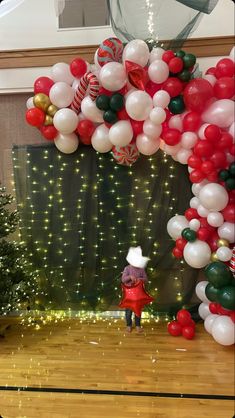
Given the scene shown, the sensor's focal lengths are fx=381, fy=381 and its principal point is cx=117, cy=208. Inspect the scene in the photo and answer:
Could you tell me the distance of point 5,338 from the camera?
390 cm

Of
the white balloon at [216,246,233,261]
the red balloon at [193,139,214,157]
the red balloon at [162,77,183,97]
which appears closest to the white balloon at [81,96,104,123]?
the red balloon at [162,77,183,97]

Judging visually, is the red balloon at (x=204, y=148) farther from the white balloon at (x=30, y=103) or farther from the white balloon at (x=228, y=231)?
the white balloon at (x=30, y=103)

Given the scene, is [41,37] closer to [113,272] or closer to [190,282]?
Answer: [113,272]

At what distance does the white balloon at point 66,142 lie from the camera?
3908 mm

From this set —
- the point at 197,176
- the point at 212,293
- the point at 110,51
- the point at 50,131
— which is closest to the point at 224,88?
the point at 197,176

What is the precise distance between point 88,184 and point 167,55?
1.57 m

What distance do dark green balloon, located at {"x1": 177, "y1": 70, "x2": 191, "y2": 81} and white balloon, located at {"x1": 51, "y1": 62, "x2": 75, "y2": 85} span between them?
108cm

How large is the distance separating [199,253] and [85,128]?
1.64 meters

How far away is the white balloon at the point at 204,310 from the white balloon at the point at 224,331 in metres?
0.41

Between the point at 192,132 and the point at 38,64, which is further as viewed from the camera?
the point at 38,64

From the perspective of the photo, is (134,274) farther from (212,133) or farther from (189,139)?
(212,133)

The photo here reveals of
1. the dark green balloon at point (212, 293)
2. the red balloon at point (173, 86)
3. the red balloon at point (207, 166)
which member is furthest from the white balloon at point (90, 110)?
the dark green balloon at point (212, 293)

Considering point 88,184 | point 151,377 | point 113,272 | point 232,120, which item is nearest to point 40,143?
point 88,184

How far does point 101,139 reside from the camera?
3.77 m
